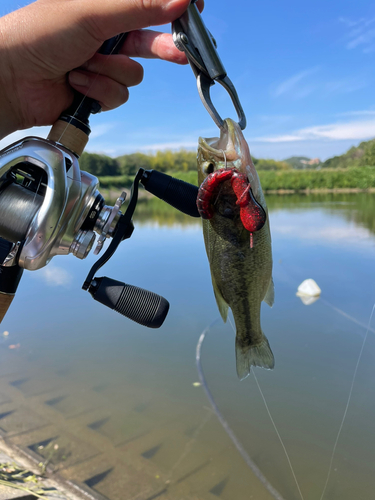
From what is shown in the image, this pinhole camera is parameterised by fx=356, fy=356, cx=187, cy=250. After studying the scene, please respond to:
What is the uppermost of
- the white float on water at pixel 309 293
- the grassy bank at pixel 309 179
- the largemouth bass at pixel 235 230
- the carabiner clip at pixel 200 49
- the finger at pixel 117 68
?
the grassy bank at pixel 309 179

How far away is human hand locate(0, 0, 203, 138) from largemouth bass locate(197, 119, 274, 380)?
19.5 inches

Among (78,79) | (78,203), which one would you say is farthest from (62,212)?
(78,79)

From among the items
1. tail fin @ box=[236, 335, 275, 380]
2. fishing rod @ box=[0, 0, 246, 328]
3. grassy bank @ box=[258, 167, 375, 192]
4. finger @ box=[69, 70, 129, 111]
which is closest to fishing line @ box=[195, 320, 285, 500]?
tail fin @ box=[236, 335, 275, 380]

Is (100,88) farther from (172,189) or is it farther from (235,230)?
(235,230)

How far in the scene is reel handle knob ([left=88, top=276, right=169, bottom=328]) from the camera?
126cm

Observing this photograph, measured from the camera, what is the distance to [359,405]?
375 centimetres

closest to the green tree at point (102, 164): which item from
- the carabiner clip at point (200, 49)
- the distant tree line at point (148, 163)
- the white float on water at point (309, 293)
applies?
the distant tree line at point (148, 163)

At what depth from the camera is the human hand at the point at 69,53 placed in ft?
4.16

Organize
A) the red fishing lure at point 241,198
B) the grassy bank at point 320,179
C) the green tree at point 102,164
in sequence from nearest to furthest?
the red fishing lure at point 241,198 < the grassy bank at point 320,179 < the green tree at point 102,164

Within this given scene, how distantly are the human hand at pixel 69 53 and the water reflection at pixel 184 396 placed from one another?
286cm

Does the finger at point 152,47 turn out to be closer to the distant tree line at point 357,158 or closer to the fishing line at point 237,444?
the fishing line at point 237,444

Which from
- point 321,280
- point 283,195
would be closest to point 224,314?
point 321,280

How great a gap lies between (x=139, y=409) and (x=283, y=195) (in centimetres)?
2600

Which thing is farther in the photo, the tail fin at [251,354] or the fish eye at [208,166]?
the tail fin at [251,354]
